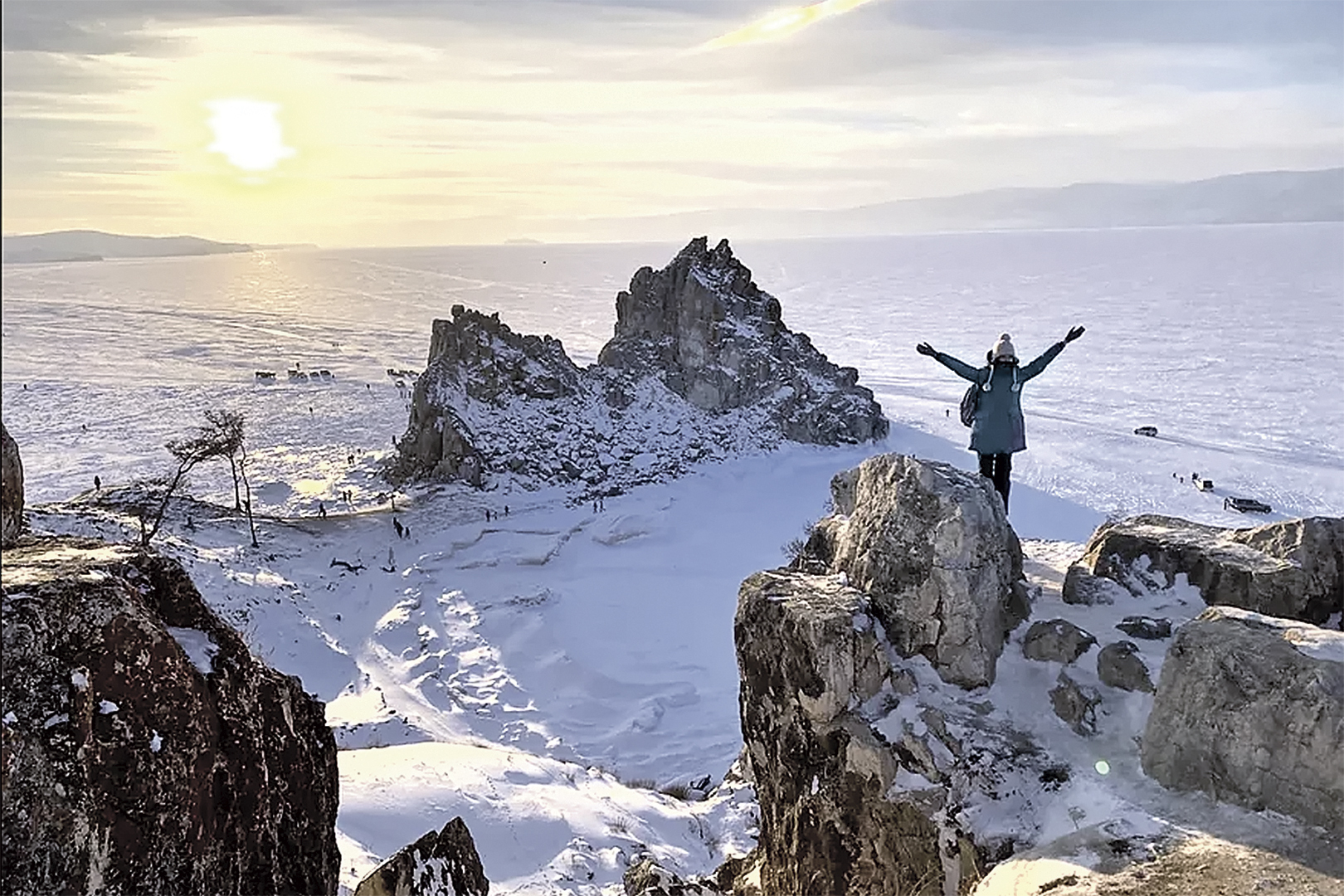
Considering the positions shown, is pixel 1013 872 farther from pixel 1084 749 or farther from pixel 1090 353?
pixel 1090 353

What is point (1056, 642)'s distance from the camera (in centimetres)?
1005

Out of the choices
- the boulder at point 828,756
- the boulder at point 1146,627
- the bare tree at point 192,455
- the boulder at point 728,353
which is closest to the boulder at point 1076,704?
the boulder at point 1146,627

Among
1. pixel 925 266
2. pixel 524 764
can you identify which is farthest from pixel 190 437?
pixel 925 266

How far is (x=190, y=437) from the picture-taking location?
2306 inches

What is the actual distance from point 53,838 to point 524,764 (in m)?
13.0

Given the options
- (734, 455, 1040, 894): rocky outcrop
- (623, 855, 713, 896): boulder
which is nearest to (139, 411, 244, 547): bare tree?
(623, 855, 713, 896): boulder

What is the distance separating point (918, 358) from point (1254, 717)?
67027 millimetres

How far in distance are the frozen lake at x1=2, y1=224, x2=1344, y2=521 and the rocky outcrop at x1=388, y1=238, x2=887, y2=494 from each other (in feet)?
23.3

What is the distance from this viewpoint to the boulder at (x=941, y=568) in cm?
988

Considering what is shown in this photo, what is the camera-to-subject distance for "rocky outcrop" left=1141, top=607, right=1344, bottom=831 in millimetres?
7445

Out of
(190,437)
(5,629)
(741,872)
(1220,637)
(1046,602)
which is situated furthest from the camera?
(190,437)

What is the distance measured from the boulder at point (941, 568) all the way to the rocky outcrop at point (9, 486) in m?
7.59

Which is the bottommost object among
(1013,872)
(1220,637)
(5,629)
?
(1013,872)

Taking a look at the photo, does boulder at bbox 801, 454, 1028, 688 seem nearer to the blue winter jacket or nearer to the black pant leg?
the blue winter jacket
